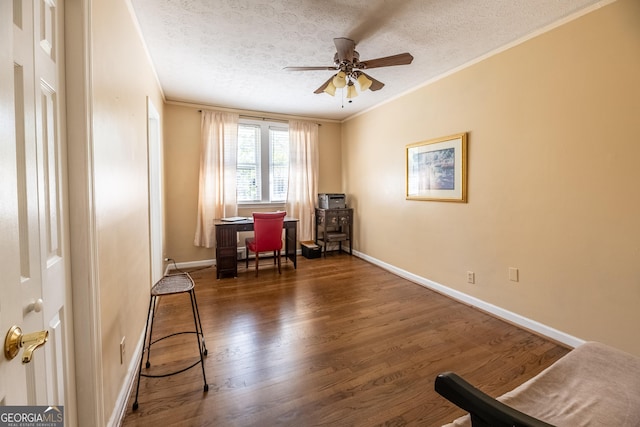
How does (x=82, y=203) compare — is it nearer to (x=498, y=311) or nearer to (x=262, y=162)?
(x=498, y=311)

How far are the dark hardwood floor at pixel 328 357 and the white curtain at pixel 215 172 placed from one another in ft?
4.33

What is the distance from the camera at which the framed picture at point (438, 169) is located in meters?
3.01

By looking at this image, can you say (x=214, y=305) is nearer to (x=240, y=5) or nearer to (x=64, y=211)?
(x=64, y=211)

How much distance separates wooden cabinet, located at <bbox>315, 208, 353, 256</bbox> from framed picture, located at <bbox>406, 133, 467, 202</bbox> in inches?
62.1

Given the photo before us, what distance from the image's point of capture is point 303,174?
510cm

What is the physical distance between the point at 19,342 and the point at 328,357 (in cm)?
184

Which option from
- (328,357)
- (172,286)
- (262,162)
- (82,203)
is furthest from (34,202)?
(262,162)

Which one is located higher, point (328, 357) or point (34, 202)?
point (34, 202)

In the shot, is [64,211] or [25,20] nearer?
[25,20]

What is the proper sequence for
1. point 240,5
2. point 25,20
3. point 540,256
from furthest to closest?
point 540,256, point 240,5, point 25,20

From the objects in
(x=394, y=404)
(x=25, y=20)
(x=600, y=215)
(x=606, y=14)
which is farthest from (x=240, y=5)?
(x=600, y=215)

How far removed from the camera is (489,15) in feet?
6.97

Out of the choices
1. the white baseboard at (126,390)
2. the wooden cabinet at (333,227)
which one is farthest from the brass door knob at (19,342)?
the wooden cabinet at (333,227)

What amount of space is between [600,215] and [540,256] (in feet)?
1.75
